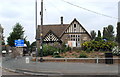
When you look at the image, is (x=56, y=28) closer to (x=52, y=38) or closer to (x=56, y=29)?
(x=56, y=29)

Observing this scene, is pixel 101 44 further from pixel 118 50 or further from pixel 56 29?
pixel 56 29

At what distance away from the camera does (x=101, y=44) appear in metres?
27.9

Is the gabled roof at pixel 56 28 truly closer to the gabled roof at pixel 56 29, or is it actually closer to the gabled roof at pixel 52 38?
the gabled roof at pixel 56 29

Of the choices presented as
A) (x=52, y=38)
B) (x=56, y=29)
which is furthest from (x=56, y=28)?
(x=52, y=38)

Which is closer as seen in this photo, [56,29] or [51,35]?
[51,35]

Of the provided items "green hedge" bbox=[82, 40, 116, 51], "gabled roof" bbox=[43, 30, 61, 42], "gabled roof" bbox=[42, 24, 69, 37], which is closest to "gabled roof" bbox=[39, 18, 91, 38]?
"gabled roof" bbox=[42, 24, 69, 37]

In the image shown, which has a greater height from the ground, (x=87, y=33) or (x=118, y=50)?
(x=87, y=33)

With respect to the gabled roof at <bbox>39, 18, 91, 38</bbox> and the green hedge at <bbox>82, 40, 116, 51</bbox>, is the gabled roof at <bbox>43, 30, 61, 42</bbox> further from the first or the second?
the green hedge at <bbox>82, 40, 116, 51</bbox>

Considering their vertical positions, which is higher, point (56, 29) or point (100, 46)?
point (56, 29)

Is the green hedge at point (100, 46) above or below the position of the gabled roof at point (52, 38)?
below

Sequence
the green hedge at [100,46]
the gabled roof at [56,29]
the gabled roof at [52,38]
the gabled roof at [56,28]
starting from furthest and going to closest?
the gabled roof at [56,28] → the gabled roof at [56,29] → the gabled roof at [52,38] → the green hedge at [100,46]

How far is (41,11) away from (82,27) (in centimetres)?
2280

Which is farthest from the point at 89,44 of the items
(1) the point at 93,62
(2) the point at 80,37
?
(2) the point at 80,37

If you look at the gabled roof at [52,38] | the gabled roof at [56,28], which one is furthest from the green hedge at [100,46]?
the gabled roof at [56,28]
